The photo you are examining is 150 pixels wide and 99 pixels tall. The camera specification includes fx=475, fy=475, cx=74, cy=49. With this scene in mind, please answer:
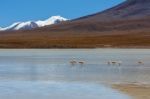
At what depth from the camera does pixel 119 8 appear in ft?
539

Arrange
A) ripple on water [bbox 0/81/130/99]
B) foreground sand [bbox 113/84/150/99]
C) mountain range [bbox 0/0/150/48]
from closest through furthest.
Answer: ripple on water [bbox 0/81/130/99] < foreground sand [bbox 113/84/150/99] < mountain range [bbox 0/0/150/48]

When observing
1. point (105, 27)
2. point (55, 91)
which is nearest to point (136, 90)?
point (55, 91)

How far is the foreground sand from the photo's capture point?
502 inches

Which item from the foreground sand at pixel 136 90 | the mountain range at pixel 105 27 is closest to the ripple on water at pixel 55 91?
the foreground sand at pixel 136 90

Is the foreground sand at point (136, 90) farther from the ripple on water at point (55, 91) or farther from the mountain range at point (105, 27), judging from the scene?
the mountain range at point (105, 27)

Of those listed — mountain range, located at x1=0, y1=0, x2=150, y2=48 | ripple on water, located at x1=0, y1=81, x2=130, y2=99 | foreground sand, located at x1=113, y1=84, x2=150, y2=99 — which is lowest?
foreground sand, located at x1=113, y1=84, x2=150, y2=99

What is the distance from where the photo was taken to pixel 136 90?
14.0m

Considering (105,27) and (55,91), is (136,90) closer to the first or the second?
(55,91)

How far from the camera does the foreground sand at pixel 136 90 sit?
12.8 m

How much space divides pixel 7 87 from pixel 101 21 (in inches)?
5135

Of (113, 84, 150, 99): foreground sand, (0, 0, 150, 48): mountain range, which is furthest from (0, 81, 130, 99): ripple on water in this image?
(0, 0, 150, 48): mountain range

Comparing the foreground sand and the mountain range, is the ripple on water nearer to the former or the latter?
the foreground sand

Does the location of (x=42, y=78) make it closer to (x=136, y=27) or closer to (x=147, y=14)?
(x=136, y=27)

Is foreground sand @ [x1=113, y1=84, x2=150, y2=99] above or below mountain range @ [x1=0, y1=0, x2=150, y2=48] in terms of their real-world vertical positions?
below
